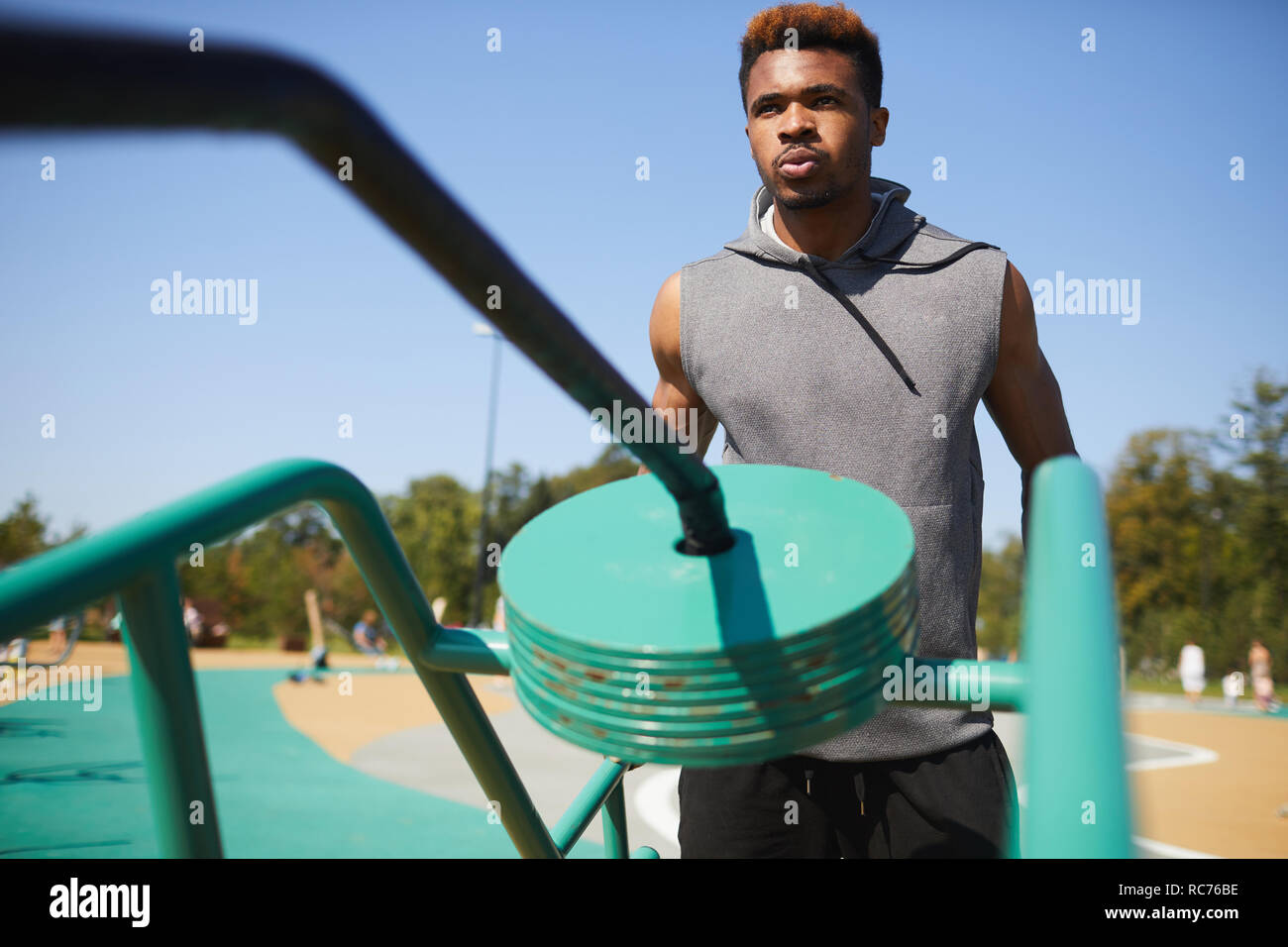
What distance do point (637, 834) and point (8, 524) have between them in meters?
26.6

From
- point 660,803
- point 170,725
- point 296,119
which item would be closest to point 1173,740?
point 660,803

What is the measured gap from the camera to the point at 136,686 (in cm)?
87

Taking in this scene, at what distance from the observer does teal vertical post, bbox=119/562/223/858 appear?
0.84 meters

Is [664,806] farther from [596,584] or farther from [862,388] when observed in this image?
[596,584]

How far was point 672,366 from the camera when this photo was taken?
6.59 feet

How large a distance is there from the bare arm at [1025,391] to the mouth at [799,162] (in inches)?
16.3

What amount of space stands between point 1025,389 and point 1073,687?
3.95 feet

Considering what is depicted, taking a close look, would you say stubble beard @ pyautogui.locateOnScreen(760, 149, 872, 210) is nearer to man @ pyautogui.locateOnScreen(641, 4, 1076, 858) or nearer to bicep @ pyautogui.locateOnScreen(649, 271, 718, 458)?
man @ pyautogui.locateOnScreen(641, 4, 1076, 858)

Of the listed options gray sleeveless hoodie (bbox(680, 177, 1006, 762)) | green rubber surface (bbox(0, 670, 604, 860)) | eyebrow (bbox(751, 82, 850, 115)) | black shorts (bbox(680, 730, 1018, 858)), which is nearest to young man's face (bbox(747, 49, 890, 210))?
eyebrow (bbox(751, 82, 850, 115))

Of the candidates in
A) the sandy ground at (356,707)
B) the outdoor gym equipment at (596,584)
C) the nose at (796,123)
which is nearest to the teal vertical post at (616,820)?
the outdoor gym equipment at (596,584)

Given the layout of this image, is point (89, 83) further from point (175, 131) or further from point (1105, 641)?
point (1105, 641)

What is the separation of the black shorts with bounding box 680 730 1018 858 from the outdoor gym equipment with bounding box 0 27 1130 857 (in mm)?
510
